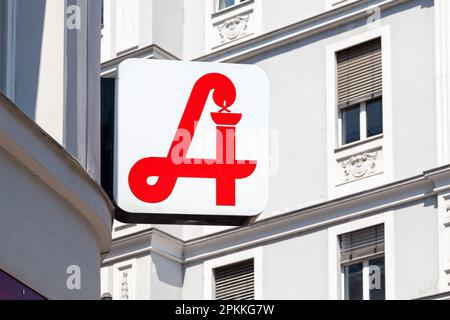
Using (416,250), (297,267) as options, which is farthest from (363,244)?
(297,267)

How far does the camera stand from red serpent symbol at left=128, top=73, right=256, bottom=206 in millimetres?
11430

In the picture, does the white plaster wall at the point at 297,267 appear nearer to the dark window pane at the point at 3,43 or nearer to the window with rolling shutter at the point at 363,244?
the window with rolling shutter at the point at 363,244

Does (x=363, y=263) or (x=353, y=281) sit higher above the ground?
(x=363, y=263)

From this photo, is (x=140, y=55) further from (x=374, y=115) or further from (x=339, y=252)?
(x=339, y=252)

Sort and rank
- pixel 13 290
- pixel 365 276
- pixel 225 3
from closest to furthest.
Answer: pixel 13 290 → pixel 365 276 → pixel 225 3

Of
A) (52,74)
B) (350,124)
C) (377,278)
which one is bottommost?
(52,74)

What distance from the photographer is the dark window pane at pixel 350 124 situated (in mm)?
31953

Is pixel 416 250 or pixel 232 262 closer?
pixel 416 250

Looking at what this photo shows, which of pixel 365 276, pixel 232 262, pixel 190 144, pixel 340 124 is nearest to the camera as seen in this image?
pixel 190 144

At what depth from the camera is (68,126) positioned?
11578 millimetres

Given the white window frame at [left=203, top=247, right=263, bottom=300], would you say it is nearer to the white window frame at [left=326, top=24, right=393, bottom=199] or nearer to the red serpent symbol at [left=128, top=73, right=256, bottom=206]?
the white window frame at [left=326, top=24, right=393, bottom=199]

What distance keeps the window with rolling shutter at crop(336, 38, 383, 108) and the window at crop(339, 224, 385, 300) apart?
2106 millimetres

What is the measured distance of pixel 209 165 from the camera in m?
11.5

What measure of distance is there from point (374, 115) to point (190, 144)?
20.6m
